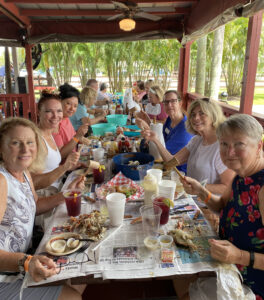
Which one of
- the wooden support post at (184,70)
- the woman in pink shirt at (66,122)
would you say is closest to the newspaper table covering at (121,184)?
the woman in pink shirt at (66,122)

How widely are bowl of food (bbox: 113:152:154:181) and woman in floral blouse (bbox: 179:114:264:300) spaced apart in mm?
649

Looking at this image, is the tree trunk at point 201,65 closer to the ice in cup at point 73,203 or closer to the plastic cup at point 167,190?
the plastic cup at point 167,190

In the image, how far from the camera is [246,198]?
1.24 m

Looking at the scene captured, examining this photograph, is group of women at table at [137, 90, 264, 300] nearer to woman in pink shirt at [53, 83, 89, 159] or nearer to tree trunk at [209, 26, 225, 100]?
woman in pink shirt at [53, 83, 89, 159]

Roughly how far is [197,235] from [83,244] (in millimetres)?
569

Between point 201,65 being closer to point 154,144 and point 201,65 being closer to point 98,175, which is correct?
point 154,144

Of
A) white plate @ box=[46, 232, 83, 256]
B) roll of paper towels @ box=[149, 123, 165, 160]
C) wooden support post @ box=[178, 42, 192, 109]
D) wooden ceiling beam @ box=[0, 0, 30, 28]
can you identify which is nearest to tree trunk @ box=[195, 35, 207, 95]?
wooden support post @ box=[178, 42, 192, 109]

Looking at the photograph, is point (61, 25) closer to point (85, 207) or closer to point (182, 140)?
point (182, 140)

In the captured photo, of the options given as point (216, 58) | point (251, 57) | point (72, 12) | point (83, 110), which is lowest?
point (83, 110)

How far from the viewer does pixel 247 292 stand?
1.09 meters

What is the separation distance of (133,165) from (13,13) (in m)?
5.18

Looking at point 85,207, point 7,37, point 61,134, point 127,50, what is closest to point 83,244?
point 85,207

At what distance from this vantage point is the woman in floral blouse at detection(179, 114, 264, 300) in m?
1.15

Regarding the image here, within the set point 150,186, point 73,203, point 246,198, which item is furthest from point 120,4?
point 246,198
